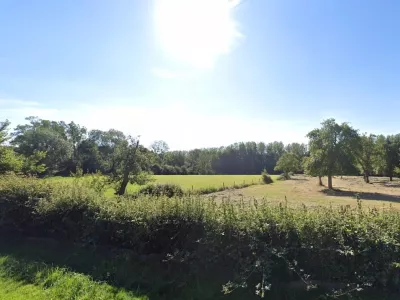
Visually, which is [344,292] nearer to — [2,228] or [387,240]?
[387,240]

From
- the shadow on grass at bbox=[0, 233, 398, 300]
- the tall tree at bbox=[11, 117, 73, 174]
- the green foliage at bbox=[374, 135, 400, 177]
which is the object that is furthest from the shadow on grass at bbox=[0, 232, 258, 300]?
the green foliage at bbox=[374, 135, 400, 177]

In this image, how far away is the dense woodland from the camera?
63.4 feet

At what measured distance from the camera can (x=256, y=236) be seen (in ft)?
13.6

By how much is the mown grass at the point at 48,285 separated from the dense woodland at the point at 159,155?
10.8 metres

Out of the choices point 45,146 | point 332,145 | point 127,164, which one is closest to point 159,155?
point 45,146

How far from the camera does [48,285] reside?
449cm

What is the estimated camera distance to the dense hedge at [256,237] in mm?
3631

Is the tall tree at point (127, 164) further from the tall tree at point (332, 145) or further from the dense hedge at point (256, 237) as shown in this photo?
the tall tree at point (332, 145)

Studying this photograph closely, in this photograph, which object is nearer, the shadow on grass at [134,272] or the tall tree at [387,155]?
the shadow on grass at [134,272]

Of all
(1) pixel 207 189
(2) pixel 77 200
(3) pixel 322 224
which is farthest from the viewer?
(1) pixel 207 189

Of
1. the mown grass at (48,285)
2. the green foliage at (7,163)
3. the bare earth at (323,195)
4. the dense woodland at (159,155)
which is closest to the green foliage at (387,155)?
the dense woodland at (159,155)

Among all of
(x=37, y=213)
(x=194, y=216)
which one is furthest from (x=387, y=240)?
(x=37, y=213)

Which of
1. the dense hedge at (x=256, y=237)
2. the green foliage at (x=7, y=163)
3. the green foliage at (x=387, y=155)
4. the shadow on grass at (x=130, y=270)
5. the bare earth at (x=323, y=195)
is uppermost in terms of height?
the green foliage at (x=387, y=155)

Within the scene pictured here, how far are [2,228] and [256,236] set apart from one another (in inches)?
276
